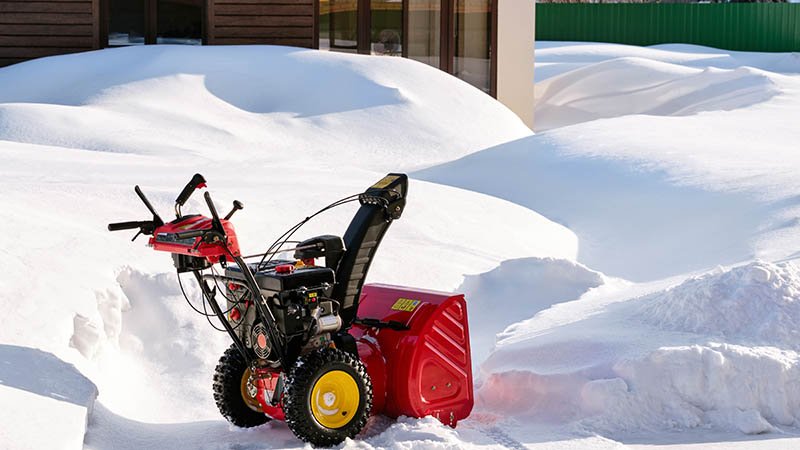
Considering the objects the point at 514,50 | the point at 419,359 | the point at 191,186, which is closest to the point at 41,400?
the point at 191,186

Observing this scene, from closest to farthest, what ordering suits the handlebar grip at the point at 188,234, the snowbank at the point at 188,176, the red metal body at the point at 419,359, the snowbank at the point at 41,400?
the snowbank at the point at 41,400
the handlebar grip at the point at 188,234
the red metal body at the point at 419,359
the snowbank at the point at 188,176

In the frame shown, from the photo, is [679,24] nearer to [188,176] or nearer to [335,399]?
[188,176]

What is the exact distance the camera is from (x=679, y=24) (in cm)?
3145

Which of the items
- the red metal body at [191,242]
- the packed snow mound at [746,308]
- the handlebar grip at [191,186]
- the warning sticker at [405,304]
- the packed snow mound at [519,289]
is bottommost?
the packed snow mound at [519,289]

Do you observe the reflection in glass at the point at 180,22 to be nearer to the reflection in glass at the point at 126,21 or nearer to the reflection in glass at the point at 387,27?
the reflection in glass at the point at 126,21

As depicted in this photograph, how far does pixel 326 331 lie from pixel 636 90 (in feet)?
63.5

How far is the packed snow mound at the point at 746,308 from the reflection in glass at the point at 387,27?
1201cm

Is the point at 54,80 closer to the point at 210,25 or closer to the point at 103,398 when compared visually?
the point at 210,25

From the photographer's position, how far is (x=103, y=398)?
5301 mm

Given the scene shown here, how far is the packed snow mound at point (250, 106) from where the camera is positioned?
1260cm

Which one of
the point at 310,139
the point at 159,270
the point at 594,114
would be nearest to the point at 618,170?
the point at 310,139

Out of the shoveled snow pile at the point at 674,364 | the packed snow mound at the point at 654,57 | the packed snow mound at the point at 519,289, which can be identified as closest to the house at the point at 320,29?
the packed snow mound at the point at 654,57

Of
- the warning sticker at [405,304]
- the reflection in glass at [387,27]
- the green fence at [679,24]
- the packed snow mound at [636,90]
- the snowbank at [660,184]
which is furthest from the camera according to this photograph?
the green fence at [679,24]

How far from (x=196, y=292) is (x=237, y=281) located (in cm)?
174
